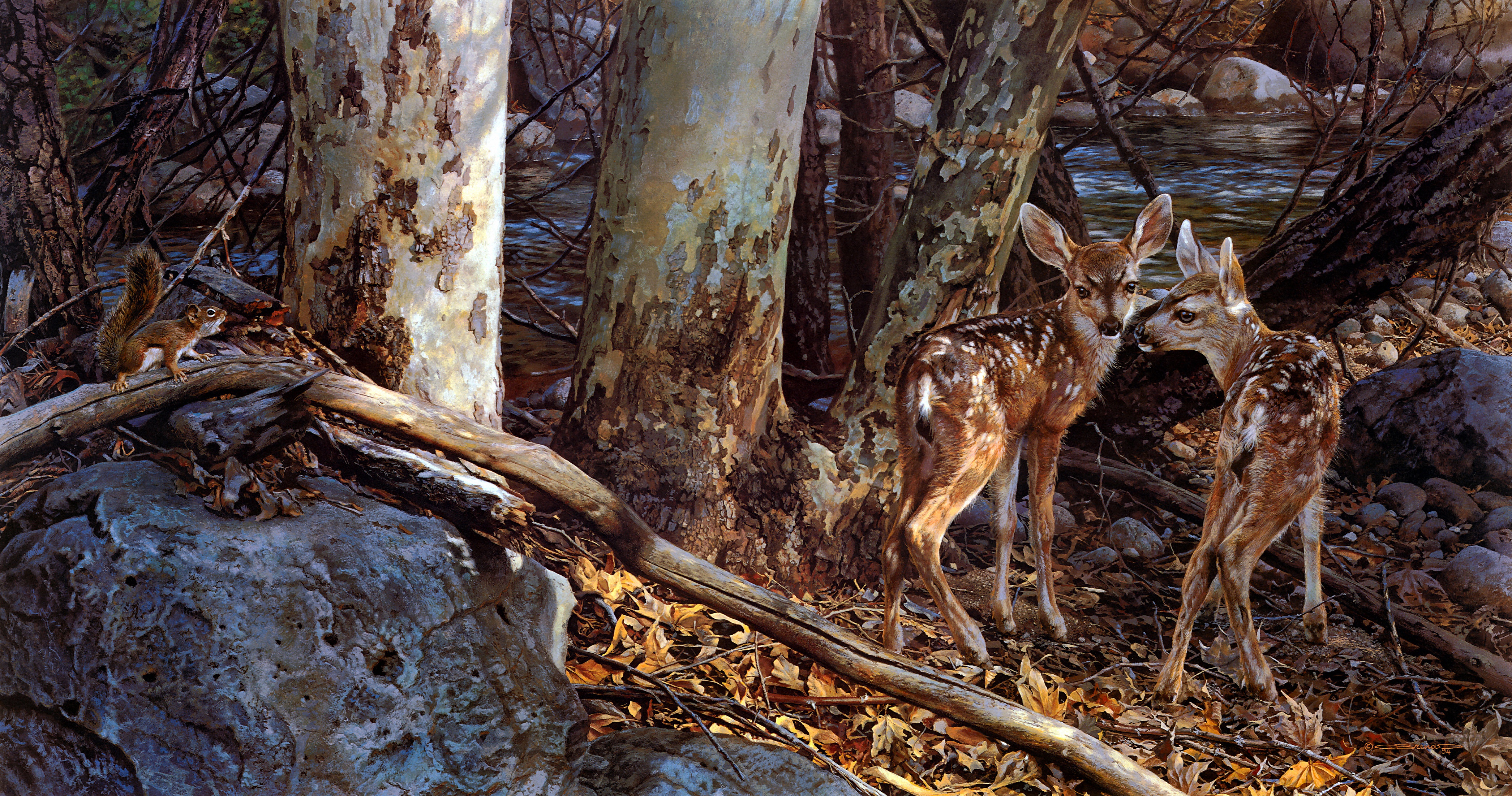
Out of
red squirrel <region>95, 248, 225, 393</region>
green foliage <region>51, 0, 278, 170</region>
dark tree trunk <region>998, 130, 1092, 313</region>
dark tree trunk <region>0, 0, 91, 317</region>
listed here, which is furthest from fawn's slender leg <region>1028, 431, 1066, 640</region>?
dark tree trunk <region>0, 0, 91, 317</region>

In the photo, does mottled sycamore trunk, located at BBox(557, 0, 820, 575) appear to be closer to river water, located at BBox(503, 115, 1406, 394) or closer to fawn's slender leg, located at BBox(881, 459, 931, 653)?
fawn's slender leg, located at BBox(881, 459, 931, 653)

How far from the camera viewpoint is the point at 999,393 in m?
2.75

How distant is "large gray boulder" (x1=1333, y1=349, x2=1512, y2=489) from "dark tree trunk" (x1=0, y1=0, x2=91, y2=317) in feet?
12.2

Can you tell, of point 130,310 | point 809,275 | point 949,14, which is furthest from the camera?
point 809,275

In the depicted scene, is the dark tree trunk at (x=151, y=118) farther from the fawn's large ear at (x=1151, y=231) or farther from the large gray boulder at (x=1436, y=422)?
the large gray boulder at (x=1436, y=422)

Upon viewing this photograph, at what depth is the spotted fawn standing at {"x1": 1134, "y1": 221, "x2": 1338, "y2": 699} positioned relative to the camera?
8.65 ft

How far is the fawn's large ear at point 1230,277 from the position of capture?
2.72 m

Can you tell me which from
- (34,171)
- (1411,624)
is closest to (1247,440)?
(1411,624)

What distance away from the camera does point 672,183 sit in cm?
271

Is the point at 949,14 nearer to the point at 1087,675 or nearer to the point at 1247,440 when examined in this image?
the point at 1247,440

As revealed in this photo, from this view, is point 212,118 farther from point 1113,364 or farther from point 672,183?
point 1113,364

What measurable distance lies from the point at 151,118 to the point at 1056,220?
3.05 metres

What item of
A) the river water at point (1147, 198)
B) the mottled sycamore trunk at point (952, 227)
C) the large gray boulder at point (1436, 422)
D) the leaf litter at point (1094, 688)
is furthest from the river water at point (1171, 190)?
the leaf litter at point (1094, 688)

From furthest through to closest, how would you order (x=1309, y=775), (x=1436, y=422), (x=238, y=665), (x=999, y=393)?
1. (x=1436, y=422)
2. (x=999, y=393)
3. (x=1309, y=775)
4. (x=238, y=665)
